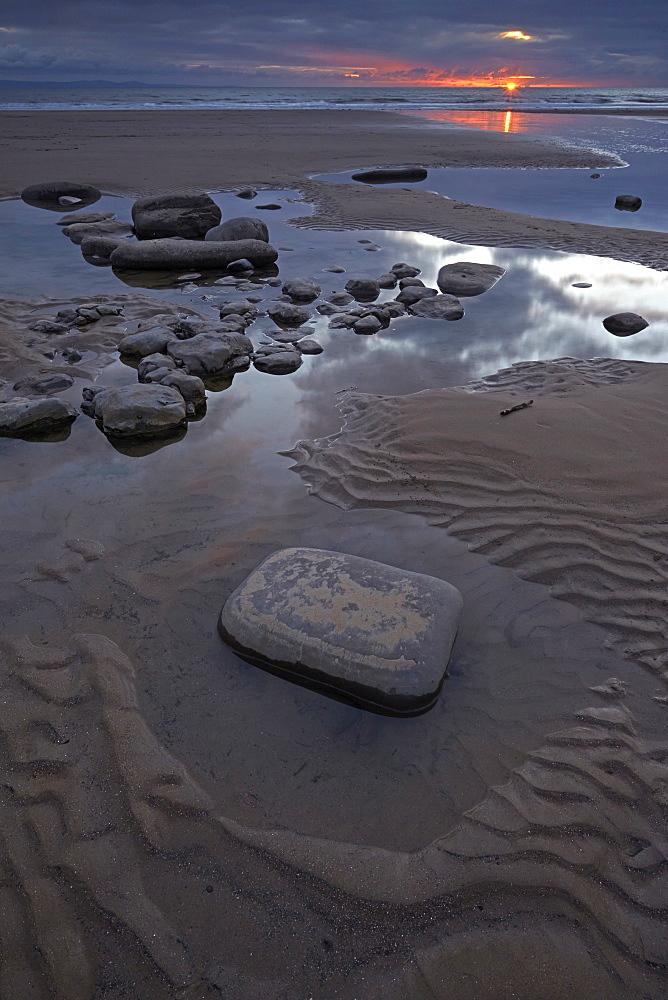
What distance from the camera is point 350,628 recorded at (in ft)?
8.63

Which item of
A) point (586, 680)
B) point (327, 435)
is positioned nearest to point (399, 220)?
point (327, 435)

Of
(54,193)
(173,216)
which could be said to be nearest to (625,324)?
(173,216)

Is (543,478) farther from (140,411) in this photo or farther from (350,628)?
(140,411)

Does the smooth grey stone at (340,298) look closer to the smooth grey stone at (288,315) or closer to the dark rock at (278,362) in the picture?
the smooth grey stone at (288,315)

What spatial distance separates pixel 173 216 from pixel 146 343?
586cm

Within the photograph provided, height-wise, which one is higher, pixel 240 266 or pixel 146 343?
pixel 240 266

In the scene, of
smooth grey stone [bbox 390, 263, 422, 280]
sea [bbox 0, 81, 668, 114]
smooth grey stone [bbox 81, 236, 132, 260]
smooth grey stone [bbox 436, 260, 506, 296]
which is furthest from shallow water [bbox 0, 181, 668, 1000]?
sea [bbox 0, 81, 668, 114]

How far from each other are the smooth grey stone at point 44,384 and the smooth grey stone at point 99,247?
4.93m

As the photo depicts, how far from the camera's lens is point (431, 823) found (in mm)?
2172

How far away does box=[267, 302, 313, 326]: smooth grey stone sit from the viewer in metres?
7.07

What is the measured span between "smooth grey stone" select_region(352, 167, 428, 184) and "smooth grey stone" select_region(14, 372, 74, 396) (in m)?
13.9

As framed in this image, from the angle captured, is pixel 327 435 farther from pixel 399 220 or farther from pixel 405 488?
pixel 399 220

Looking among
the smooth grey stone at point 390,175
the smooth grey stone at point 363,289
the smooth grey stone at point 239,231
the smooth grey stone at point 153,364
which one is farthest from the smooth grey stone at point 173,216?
the smooth grey stone at point 390,175

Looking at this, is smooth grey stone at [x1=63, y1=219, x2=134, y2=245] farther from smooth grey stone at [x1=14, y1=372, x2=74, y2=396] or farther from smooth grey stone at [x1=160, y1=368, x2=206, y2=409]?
smooth grey stone at [x1=160, y1=368, x2=206, y2=409]
